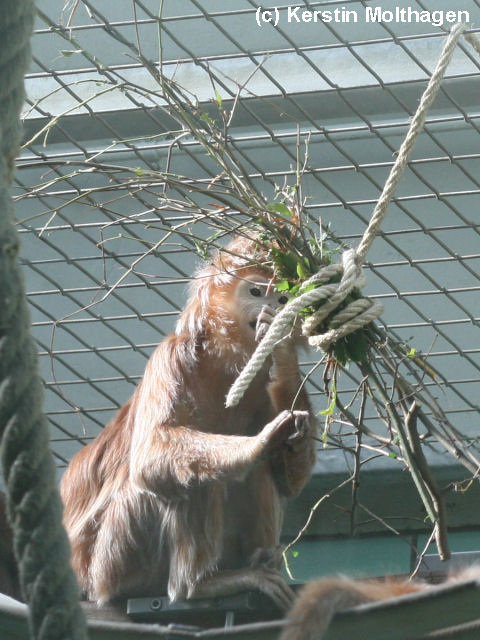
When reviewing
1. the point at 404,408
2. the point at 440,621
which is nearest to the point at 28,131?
the point at 404,408

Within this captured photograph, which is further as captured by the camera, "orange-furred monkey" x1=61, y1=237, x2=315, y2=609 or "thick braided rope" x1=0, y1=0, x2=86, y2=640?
"orange-furred monkey" x1=61, y1=237, x2=315, y2=609

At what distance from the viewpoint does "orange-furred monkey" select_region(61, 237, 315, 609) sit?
3350 millimetres

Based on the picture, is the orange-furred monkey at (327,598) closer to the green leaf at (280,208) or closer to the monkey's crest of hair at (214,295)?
the green leaf at (280,208)

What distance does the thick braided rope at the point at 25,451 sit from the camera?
111 cm

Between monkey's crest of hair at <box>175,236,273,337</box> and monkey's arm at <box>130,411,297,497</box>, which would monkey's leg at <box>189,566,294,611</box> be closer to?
monkey's arm at <box>130,411,297,497</box>

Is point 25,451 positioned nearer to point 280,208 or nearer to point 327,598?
point 327,598

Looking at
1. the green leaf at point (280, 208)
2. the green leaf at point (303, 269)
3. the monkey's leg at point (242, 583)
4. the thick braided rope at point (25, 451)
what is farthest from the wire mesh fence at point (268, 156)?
the thick braided rope at point (25, 451)

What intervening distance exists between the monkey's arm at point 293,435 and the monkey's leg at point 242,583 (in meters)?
0.36

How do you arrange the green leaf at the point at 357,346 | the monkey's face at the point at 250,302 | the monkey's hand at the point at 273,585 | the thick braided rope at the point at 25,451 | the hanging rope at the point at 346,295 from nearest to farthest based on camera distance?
the thick braided rope at the point at 25,451, the hanging rope at the point at 346,295, the green leaf at the point at 357,346, the monkey's hand at the point at 273,585, the monkey's face at the point at 250,302

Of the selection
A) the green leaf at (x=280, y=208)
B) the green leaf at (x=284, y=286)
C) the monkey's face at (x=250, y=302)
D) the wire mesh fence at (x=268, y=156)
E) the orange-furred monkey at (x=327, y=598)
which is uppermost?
the wire mesh fence at (x=268, y=156)

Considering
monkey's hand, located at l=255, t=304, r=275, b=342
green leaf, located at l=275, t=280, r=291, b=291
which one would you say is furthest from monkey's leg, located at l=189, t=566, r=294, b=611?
green leaf, located at l=275, t=280, r=291, b=291

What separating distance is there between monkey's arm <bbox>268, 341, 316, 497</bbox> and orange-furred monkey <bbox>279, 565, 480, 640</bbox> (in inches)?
21.5

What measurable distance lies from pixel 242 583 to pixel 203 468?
359 millimetres

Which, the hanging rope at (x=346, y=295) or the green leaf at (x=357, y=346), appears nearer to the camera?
the hanging rope at (x=346, y=295)
